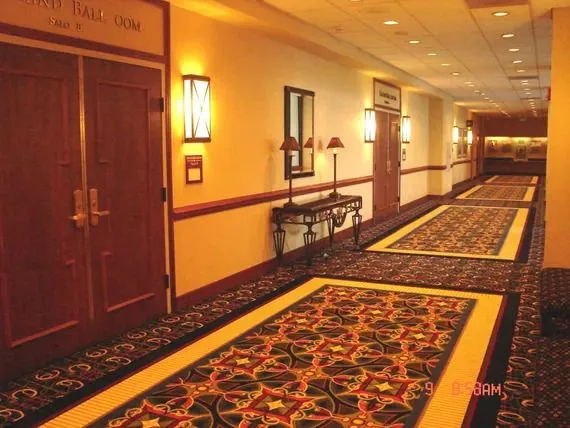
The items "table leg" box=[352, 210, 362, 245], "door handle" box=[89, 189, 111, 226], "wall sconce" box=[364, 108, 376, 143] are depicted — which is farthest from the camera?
"wall sconce" box=[364, 108, 376, 143]

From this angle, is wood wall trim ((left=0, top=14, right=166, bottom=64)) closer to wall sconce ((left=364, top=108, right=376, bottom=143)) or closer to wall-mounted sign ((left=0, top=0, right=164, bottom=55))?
wall-mounted sign ((left=0, top=0, right=164, bottom=55))

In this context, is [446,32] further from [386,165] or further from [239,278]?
[386,165]

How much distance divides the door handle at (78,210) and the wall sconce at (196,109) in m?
1.48

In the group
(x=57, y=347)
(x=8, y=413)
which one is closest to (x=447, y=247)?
(x=57, y=347)

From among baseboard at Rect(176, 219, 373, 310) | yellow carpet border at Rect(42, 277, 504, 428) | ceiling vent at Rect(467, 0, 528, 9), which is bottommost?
yellow carpet border at Rect(42, 277, 504, 428)

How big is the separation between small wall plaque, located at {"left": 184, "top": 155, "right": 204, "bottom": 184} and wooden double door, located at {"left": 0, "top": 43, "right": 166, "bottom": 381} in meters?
0.44

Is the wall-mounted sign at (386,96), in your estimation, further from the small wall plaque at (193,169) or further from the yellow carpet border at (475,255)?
the small wall plaque at (193,169)

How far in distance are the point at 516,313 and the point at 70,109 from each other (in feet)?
13.9

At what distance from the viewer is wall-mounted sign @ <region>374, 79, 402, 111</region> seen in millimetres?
11320

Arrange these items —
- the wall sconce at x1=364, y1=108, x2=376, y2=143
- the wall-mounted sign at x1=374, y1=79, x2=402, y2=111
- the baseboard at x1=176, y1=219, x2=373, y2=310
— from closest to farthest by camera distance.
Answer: the baseboard at x1=176, y1=219, x2=373, y2=310 → the wall sconce at x1=364, y1=108, x2=376, y2=143 → the wall-mounted sign at x1=374, y1=79, x2=402, y2=111

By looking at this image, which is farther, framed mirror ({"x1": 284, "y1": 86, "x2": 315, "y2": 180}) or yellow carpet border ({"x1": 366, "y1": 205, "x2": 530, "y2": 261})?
yellow carpet border ({"x1": 366, "y1": 205, "x2": 530, "y2": 261})

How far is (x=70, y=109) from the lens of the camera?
14.2 feet

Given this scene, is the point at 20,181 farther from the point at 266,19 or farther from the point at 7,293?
the point at 266,19

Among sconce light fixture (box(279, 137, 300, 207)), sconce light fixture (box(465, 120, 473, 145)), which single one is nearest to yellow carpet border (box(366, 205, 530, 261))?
sconce light fixture (box(279, 137, 300, 207))
